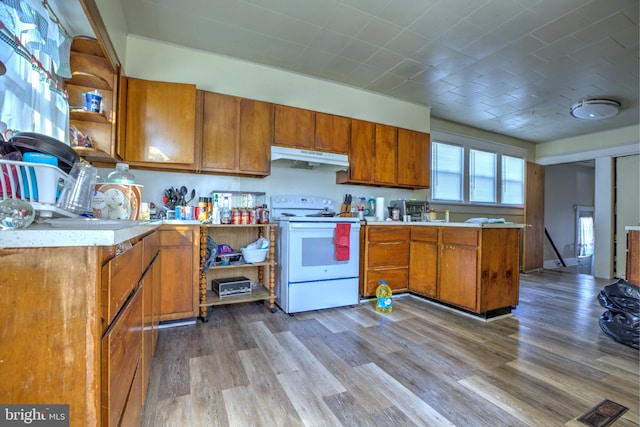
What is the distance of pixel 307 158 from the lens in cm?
308

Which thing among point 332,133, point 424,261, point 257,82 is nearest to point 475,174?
point 424,261

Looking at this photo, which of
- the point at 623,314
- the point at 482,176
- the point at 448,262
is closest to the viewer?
the point at 623,314

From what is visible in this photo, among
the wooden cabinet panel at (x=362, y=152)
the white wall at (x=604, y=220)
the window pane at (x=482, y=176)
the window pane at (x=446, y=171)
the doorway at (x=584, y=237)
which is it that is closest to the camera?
the wooden cabinet panel at (x=362, y=152)

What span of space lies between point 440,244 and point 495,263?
1.73 feet

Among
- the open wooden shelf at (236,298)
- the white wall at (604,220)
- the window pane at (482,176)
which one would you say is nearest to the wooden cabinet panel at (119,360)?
the open wooden shelf at (236,298)

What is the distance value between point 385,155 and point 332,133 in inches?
32.5

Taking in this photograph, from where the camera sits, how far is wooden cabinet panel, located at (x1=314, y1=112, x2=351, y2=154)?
335 cm

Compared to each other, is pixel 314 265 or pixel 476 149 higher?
pixel 476 149

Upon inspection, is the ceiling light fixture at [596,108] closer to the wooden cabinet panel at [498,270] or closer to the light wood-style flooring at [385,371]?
the wooden cabinet panel at [498,270]

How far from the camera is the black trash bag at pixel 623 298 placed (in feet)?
7.21

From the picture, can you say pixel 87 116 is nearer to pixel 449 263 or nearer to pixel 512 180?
pixel 449 263

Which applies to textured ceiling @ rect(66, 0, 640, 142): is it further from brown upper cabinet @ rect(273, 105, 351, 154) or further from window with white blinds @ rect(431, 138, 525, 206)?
window with white blinds @ rect(431, 138, 525, 206)

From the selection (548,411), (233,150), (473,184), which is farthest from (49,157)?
(473,184)

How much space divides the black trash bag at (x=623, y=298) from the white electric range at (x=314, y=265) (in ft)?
6.92
